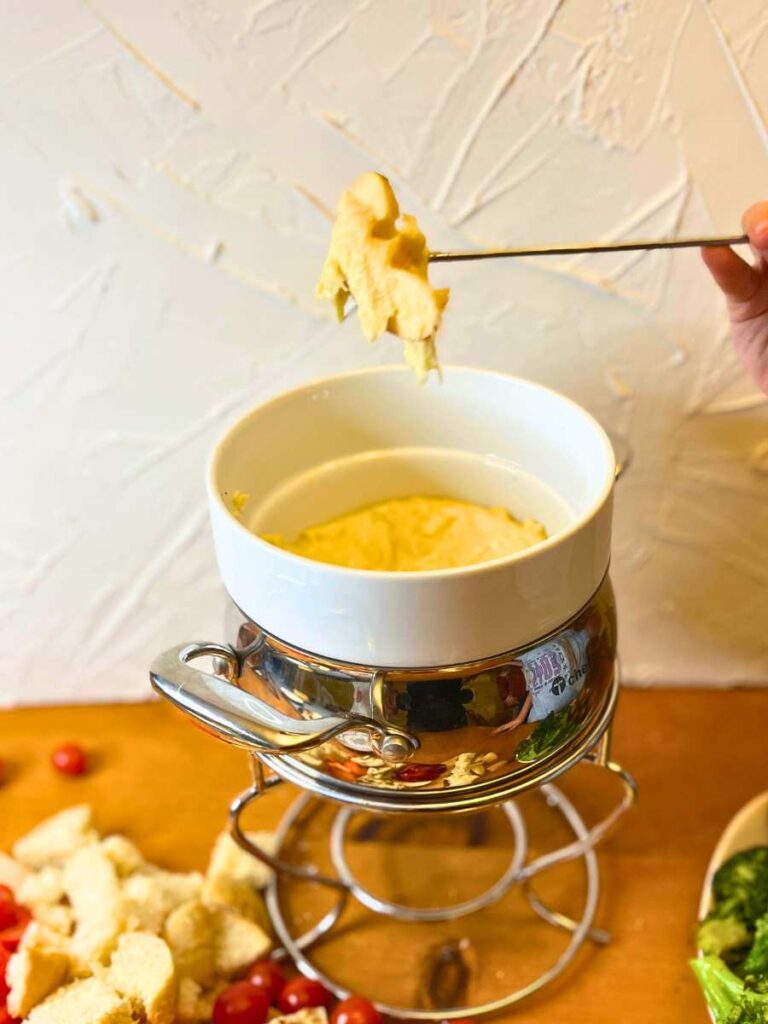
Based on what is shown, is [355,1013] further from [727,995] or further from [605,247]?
[605,247]

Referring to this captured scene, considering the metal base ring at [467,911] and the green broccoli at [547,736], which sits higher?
the green broccoli at [547,736]

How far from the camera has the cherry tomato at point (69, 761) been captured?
86 centimetres

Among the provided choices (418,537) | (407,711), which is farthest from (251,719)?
(418,537)

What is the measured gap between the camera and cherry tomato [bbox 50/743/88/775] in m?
0.86

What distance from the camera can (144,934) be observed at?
0.66m

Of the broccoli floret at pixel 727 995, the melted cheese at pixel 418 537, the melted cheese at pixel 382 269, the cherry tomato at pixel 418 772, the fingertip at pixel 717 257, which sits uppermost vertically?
the melted cheese at pixel 382 269

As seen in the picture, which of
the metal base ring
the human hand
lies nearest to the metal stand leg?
the metal base ring

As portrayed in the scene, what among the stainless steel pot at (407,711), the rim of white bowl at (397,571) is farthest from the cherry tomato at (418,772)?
the rim of white bowl at (397,571)

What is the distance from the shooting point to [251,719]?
1.60 feet

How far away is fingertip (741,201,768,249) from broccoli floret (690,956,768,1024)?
471mm

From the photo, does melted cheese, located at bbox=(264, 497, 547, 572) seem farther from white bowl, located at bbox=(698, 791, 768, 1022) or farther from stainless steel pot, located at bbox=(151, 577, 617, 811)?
white bowl, located at bbox=(698, 791, 768, 1022)

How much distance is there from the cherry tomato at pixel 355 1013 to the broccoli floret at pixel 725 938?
24cm

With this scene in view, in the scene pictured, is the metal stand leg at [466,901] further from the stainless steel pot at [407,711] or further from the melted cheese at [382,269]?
the melted cheese at [382,269]

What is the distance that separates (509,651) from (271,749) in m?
0.14
